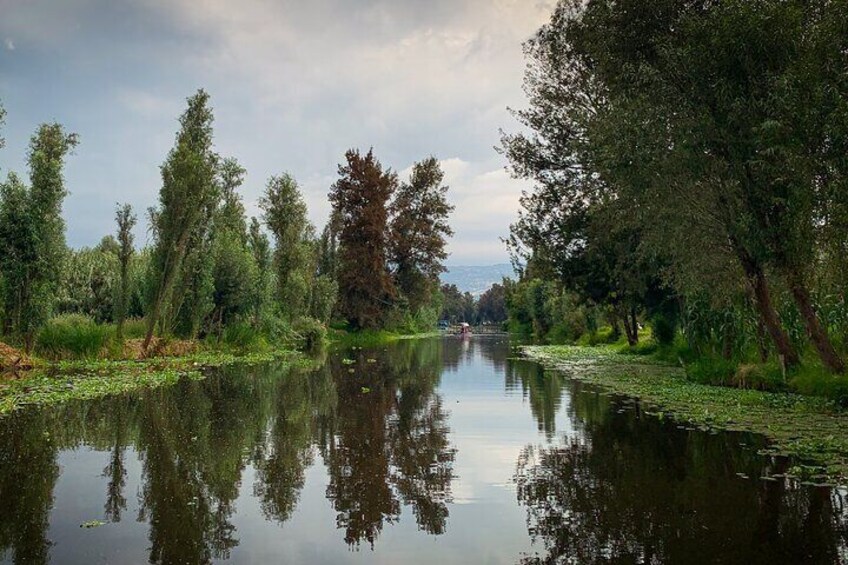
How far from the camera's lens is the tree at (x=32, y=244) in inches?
936

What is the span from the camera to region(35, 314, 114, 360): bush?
2556 centimetres

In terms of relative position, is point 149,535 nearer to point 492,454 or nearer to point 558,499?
point 558,499

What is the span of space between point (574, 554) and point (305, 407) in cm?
1089

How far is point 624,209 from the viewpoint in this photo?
69.6 ft

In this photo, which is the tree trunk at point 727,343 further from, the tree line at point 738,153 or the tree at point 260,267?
the tree at point 260,267

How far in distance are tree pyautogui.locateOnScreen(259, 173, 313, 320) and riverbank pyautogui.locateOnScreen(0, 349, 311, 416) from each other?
17250 mm

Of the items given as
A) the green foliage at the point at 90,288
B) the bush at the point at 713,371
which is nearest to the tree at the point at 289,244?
the green foliage at the point at 90,288

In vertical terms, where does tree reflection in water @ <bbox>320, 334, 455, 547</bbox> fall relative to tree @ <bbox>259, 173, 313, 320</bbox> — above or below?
below

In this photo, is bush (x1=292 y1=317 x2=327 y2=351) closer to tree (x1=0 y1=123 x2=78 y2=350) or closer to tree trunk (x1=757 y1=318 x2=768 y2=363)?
tree (x1=0 y1=123 x2=78 y2=350)

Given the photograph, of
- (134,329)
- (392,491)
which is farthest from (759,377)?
(134,329)

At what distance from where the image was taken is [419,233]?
6881 centimetres

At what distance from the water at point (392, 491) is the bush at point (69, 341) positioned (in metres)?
13.1

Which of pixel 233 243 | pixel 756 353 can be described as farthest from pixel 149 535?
pixel 233 243

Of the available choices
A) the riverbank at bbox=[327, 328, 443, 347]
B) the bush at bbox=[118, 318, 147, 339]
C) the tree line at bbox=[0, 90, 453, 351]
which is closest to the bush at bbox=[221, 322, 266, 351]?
the tree line at bbox=[0, 90, 453, 351]
